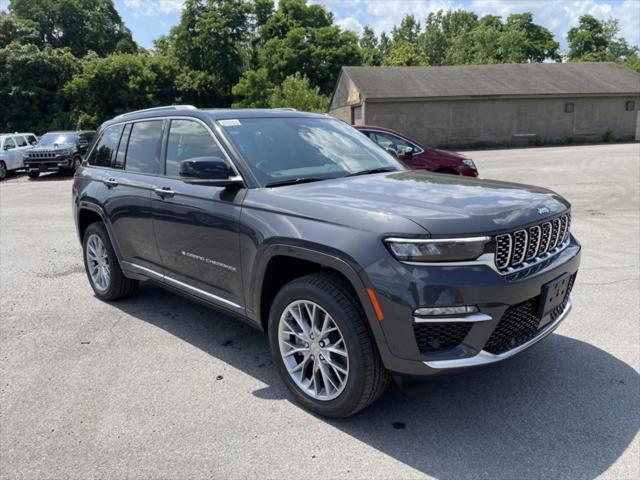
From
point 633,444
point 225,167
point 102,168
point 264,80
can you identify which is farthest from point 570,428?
point 264,80

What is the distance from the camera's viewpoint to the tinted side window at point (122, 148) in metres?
5.23

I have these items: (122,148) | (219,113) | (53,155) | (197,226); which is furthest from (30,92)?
(197,226)

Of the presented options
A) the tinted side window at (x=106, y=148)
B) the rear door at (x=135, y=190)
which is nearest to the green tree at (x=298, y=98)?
the tinted side window at (x=106, y=148)

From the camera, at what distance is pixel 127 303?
224 inches

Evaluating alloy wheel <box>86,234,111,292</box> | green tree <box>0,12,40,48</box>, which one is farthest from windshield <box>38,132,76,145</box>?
green tree <box>0,12,40,48</box>

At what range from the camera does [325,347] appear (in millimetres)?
3287

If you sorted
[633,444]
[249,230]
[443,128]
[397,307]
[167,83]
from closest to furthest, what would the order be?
[397,307]
[633,444]
[249,230]
[443,128]
[167,83]

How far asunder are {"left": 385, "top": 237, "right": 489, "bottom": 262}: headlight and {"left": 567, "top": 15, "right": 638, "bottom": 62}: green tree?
85.4 meters

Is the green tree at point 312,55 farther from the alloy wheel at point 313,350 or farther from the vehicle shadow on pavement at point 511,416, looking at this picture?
the alloy wheel at point 313,350

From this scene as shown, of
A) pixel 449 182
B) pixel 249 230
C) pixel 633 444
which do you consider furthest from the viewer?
pixel 449 182

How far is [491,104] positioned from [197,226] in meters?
34.4

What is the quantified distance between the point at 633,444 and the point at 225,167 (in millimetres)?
3005

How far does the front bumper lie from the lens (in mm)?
2785

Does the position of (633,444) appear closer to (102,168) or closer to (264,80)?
(102,168)
